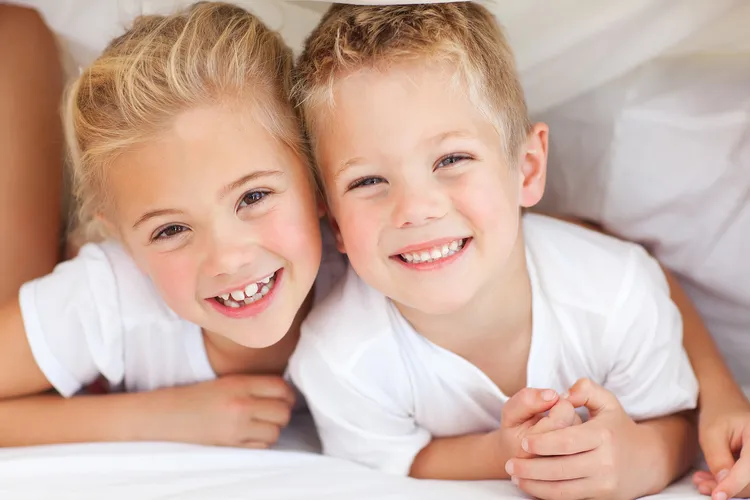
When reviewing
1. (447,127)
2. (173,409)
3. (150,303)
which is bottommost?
(173,409)

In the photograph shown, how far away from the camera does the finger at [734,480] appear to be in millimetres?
901

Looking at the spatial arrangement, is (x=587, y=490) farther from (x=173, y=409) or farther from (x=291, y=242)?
(x=173, y=409)

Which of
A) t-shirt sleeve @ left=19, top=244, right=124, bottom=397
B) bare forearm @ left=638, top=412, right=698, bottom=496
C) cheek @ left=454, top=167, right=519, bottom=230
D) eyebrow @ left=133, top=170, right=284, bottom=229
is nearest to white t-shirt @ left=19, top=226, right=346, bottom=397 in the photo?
t-shirt sleeve @ left=19, top=244, right=124, bottom=397

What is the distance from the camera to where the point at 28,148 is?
3.96 ft

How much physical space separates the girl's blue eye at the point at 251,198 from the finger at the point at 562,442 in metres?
0.38

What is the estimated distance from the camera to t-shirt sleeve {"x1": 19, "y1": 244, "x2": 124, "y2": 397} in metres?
1.08

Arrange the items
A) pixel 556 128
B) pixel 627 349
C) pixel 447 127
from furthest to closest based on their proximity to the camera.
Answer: pixel 556 128, pixel 627 349, pixel 447 127

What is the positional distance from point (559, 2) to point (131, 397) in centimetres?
74

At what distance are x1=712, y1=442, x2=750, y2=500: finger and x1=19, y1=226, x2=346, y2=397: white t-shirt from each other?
20.7 inches

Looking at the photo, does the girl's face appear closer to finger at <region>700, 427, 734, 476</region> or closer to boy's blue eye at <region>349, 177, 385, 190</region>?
boy's blue eye at <region>349, 177, 385, 190</region>

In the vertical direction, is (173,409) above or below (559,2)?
below

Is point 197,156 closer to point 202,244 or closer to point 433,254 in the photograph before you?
point 202,244

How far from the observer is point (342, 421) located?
1.02m

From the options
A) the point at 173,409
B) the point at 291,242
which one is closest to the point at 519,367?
the point at 291,242
